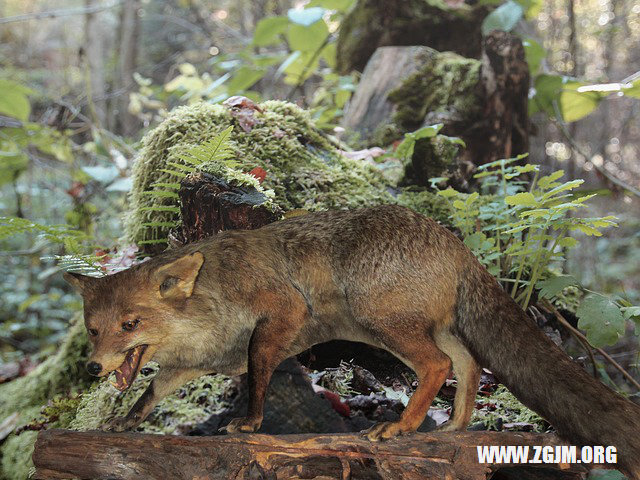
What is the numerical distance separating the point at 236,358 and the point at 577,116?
614cm

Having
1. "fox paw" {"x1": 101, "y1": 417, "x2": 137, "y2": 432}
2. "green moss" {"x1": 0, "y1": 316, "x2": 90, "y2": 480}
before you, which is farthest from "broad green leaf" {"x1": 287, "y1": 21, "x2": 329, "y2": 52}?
"fox paw" {"x1": 101, "y1": 417, "x2": 137, "y2": 432}

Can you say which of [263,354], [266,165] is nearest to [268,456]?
[263,354]

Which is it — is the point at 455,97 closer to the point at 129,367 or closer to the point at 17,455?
the point at 129,367

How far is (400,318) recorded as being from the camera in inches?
112

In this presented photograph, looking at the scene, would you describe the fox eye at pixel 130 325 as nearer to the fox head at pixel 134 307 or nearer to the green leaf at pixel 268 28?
the fox head at pixel 134 307

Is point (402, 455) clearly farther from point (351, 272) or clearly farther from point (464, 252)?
point (464, 252)

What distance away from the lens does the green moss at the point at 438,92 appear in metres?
6.38

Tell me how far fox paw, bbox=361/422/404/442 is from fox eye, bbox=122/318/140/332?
4.26ft

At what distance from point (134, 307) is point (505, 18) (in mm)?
5868

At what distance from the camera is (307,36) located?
7723 millimetres

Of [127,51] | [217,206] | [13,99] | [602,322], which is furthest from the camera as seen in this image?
[127,51]

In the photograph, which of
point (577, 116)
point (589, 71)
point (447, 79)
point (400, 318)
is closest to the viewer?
point (400, 318)

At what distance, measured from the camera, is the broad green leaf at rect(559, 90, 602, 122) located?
22.9 feet

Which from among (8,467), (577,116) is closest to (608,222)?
(577,116)
